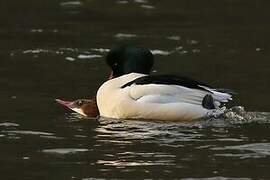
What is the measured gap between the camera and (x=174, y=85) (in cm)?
1261

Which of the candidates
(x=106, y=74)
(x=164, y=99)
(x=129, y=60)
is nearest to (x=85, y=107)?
(x=129, y=60)

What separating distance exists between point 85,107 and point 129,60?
81 centimetres

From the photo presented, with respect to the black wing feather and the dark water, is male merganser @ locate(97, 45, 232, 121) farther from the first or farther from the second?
the dark water

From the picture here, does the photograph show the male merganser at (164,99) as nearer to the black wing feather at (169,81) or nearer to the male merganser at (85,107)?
the black wing feather at (169,81)

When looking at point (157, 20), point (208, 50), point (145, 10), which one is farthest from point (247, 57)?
point (145, 10)

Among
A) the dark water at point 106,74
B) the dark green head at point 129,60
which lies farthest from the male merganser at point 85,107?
the dark green head at point 129,60

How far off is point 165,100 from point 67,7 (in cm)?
1073

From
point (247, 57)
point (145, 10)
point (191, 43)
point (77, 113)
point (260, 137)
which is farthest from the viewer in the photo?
point (145, 10)

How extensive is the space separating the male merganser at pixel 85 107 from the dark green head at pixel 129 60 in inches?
20.9

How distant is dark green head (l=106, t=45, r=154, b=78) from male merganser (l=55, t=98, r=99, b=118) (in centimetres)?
53

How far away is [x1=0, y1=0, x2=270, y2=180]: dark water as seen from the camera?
10.6 m

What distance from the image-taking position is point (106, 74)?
1636 centimetres

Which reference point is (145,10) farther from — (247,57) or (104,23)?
(247,57)

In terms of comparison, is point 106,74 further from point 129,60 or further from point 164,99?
point 164,99
